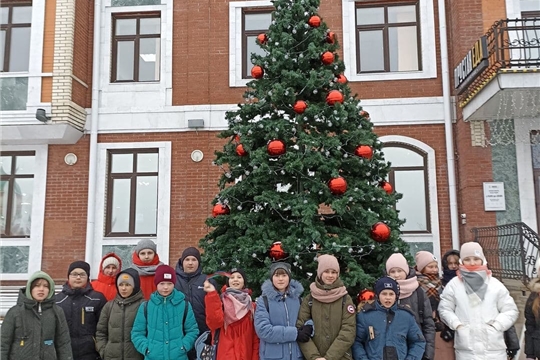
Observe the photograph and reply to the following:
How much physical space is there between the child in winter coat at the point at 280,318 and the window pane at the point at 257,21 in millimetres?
7704

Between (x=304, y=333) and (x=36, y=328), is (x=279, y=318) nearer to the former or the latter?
(x=304, y=333)

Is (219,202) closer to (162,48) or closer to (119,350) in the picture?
(119,350)

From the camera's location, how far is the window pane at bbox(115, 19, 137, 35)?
11227mm

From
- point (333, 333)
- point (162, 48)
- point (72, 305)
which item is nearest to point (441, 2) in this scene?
point (162, 48)

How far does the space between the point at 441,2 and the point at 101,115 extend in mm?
7334

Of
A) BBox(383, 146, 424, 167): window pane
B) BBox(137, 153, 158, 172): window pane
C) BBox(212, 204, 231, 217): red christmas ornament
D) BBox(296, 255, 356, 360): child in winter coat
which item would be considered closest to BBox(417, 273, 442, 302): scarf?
BBox(296, 255, 356, 360): child in winter coat

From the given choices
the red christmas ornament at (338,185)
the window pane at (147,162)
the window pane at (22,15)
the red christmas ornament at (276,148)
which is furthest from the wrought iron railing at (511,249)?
the window pane at (22,15)

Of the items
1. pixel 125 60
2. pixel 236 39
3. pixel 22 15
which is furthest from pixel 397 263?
pixel 22 15

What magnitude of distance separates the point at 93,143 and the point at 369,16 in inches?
249

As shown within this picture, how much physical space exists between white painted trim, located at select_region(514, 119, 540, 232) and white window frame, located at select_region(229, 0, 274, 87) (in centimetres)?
539

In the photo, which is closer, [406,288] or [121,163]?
[406,288]

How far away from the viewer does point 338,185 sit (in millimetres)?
5168

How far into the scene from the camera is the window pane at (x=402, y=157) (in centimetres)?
1020

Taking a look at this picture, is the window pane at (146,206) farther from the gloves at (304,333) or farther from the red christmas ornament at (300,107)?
the gloves at (304,333)
